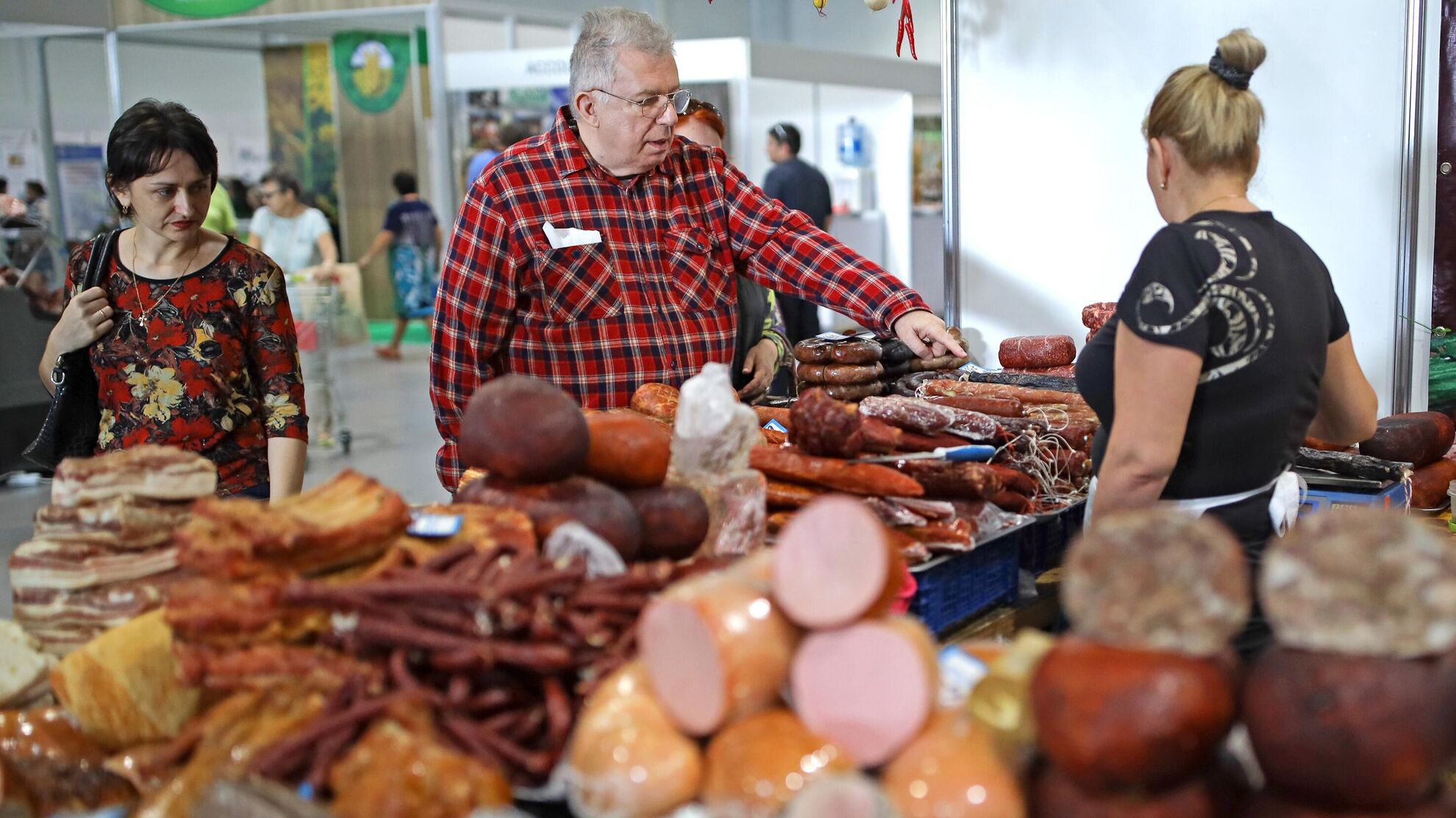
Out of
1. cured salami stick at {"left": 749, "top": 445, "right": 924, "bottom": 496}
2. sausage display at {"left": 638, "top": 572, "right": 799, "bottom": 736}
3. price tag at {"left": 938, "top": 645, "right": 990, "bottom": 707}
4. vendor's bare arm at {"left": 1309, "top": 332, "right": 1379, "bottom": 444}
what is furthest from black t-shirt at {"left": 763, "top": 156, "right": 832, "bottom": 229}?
sausage display at {"left": 638, "top": 572, "right": 799, "bottom": 736}

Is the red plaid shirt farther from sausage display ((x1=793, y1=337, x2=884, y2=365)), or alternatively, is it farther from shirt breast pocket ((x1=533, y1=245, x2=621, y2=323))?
sausage display ((x1=793, y1=337, x2=884, y2=365))

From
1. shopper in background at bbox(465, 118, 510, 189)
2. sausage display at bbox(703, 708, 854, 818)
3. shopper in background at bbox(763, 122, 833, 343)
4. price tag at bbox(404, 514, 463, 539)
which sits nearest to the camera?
sausage display at bbox(703, 708, 854, 818)

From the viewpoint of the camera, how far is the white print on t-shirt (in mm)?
1919

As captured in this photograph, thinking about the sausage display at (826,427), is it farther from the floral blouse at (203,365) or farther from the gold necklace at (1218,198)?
the floral blouse at (203,365)

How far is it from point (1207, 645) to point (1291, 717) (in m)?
0.09

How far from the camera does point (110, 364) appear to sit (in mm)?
2713

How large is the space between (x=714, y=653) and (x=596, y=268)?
6.45ft

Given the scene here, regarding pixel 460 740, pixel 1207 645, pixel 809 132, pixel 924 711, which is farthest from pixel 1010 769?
pixel 809 132

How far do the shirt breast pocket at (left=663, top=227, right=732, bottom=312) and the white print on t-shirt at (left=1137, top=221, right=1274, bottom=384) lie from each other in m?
1.41

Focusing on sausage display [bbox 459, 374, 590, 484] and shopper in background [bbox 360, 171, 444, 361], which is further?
shopper in background [bbox 360, 171, 444, 361]

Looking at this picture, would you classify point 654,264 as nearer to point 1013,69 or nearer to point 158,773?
point 158,773

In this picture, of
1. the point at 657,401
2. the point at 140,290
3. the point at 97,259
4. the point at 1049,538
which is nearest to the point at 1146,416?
the point at 1049,538

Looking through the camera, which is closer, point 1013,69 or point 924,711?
point 924,711

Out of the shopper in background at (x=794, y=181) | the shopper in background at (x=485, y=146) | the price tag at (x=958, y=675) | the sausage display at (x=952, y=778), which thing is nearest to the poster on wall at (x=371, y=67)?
the shopper in background at (x=485, y=146)
